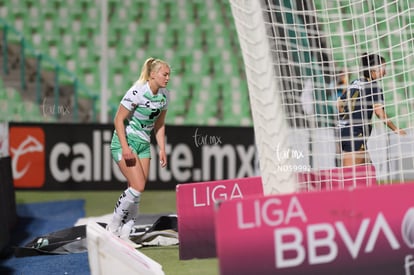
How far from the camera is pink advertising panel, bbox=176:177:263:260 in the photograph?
3541mm

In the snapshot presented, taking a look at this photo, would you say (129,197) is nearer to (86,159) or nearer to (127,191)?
(127,191)

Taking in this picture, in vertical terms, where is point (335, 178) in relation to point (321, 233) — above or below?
above

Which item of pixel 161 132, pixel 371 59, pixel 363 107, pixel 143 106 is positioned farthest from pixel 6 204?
pixel 371 59

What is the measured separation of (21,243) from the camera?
4.71 meters

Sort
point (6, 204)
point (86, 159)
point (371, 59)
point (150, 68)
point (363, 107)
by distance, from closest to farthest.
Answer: point (150, 68)
point (371, 59)
point (363, 107)
point (6, 204)
point (86, 159)

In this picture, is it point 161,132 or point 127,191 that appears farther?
point 161,132

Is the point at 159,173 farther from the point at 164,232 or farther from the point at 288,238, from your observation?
the point at 288,238

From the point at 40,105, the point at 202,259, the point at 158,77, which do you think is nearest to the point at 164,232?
the point at 202,259

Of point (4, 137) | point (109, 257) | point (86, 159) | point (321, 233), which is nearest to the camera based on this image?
point (321, 233)

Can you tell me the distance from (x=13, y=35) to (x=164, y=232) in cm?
450

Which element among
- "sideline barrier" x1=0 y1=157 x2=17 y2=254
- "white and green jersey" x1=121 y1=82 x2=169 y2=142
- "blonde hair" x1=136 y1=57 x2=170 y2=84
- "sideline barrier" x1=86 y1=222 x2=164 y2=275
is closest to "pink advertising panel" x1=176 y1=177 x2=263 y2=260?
"white and green jersey" x1=121 y1=82 x2=169 y2=142

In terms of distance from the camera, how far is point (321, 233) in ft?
7.64

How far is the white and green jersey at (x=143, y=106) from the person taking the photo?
12.1 ft

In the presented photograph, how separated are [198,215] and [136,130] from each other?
2.06 ft
